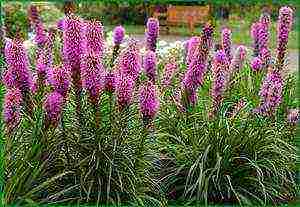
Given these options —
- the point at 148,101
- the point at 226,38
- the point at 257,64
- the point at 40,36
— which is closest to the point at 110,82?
the point at 148,101

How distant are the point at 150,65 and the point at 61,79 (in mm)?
1293

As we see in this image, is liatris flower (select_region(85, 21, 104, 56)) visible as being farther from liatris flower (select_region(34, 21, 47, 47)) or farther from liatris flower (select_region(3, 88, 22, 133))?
liatris flower (select_region(34, 21, 47, 47))

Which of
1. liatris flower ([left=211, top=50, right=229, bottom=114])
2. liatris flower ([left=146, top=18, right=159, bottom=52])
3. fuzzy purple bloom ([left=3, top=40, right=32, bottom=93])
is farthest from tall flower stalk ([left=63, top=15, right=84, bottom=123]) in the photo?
liatris flower ([left=146, top=18, right=159, bottom=52])

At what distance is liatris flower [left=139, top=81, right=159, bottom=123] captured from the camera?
11.5 ft

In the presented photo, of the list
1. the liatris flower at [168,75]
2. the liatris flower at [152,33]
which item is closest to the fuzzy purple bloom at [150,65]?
the liatris flower at [168,75]

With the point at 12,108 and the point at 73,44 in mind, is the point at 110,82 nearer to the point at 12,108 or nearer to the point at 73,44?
the point at 73,44

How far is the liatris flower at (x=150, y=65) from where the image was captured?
4645 millimetres

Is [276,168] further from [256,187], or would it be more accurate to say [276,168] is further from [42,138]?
[42,138]

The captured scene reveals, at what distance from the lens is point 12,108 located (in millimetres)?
3523

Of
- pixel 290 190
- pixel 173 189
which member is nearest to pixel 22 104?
pixel 173 189

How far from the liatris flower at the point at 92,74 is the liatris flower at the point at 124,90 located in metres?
0.12

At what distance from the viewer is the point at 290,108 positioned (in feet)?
17.4

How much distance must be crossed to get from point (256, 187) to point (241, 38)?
9206 mm

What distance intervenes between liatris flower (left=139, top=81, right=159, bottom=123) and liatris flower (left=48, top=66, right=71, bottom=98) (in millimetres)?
455
